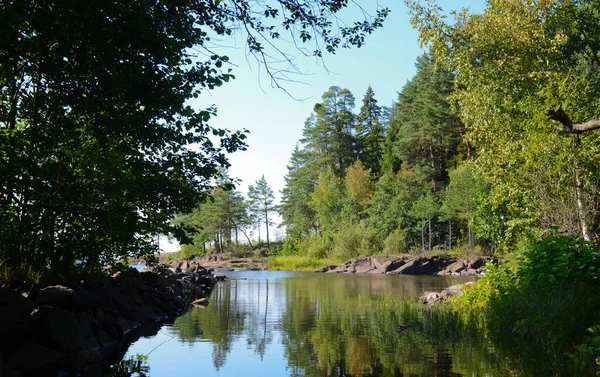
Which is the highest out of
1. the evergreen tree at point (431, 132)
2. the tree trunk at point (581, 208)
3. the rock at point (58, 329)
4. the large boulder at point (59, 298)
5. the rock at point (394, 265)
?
the evergreen tree at point (431, 132)

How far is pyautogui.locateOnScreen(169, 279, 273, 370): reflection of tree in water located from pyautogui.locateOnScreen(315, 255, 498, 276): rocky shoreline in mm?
25319

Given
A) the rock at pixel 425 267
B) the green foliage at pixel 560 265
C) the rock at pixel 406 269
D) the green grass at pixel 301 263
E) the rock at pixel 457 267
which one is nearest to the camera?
the green foliage at pixel 560 265

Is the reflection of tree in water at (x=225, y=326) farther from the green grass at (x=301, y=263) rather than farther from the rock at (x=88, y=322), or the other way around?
the green grass at (x=301, y=263)

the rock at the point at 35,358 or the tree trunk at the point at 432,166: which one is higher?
the tree trunk at the point at 432,166

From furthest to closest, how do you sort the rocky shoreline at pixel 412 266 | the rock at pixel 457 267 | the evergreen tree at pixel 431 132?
1. the evergreen tree at pixel 431 132
2. the rock at pixel 457 267
3. the rocky shoreline at pixel 412 266

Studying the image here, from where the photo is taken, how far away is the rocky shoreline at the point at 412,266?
42.0 metres

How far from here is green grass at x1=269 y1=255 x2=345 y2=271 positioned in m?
57.0

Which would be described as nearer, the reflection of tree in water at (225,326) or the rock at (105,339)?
the rock at (105,339)

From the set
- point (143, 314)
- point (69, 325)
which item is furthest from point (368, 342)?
point (143, 314)

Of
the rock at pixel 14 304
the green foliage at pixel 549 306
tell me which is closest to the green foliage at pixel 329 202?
the green foliage at pixel 549 306

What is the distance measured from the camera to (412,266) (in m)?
45.1

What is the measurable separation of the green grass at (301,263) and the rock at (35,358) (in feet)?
155

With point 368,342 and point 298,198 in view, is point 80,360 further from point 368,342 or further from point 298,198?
point 298,198

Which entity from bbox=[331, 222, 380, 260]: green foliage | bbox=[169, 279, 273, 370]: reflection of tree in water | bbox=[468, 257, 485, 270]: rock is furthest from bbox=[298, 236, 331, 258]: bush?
bbox=[169, 279, 273, 370]: reflection of tree in water
